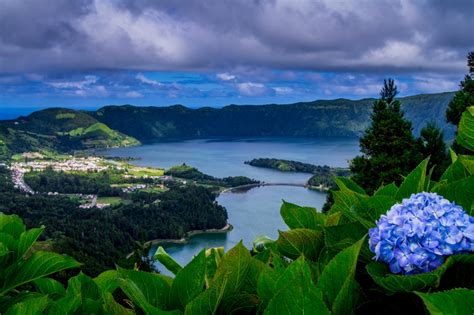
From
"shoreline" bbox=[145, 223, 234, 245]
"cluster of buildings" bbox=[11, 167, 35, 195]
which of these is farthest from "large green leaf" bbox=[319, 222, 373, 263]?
"cluster of buildings" bbox=[11, 167, 35, 195]

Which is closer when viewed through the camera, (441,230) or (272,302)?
(272,302)

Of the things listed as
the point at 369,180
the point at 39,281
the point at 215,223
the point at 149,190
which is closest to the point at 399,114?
the point at 369,180

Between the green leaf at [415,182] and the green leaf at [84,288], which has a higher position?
the green leaf at [415,182]

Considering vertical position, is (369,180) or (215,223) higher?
(369,180)

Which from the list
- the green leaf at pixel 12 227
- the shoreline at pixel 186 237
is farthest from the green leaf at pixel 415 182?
the shoreline at pixel 186 237

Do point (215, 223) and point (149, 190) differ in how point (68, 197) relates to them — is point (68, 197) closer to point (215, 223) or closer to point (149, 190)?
point (149, 190)

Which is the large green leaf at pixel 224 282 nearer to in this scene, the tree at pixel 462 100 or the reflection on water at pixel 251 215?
the tree at pixel 462 100
